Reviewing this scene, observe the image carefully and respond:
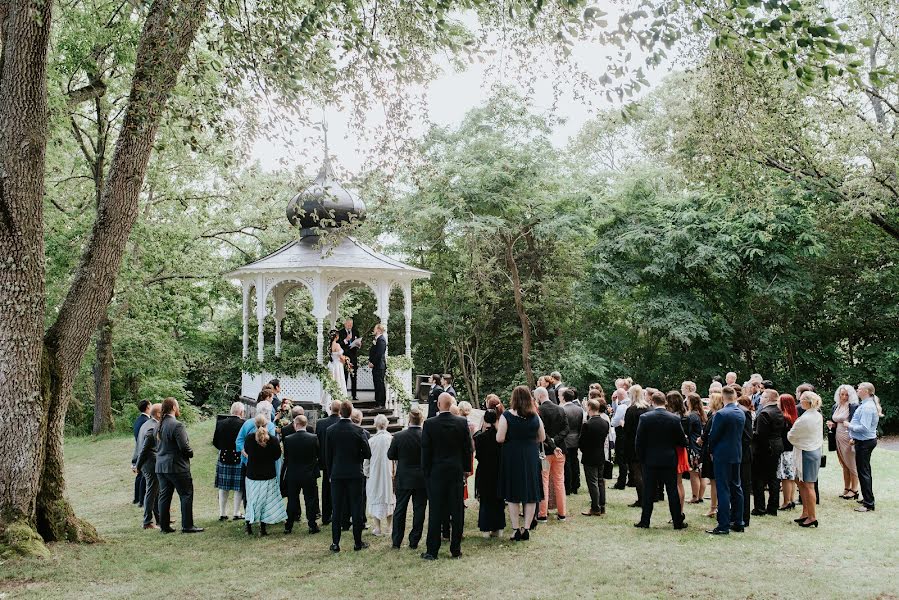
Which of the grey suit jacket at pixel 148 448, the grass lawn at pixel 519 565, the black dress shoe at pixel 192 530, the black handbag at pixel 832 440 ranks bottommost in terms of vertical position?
the grass lawn at pixel 519 565

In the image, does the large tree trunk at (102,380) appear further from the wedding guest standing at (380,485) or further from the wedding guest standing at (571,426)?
the wedding guest standing at (571,426)

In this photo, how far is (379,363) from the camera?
1518cm

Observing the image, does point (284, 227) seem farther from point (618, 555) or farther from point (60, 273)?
point (618, 555)

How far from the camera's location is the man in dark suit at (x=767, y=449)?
9.25 meters

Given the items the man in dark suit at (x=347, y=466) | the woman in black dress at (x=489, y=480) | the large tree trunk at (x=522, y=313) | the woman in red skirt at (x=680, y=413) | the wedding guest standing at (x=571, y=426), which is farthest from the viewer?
the large tree trunk at (x=522, y=313)

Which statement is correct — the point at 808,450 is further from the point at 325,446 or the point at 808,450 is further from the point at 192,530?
the point at 192,530

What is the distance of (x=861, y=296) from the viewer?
A: 22672 mm

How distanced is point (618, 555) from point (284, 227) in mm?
14425

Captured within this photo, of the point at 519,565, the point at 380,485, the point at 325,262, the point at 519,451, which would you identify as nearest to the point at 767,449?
the point at 519,451

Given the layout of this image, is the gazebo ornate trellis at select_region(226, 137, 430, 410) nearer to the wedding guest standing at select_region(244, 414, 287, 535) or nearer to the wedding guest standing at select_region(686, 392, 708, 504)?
the wedding guest standing at select_region(244, 414, 287, 535)

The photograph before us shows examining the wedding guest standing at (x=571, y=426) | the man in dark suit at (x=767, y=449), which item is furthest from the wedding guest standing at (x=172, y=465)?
the man in dark suit at (x=767, y=449)

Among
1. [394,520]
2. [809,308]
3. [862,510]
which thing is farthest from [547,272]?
[394,520]

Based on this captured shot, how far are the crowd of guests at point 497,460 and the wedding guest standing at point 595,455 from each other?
0.02 metres

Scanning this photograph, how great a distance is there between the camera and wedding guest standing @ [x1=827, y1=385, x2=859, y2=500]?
34.0ft
